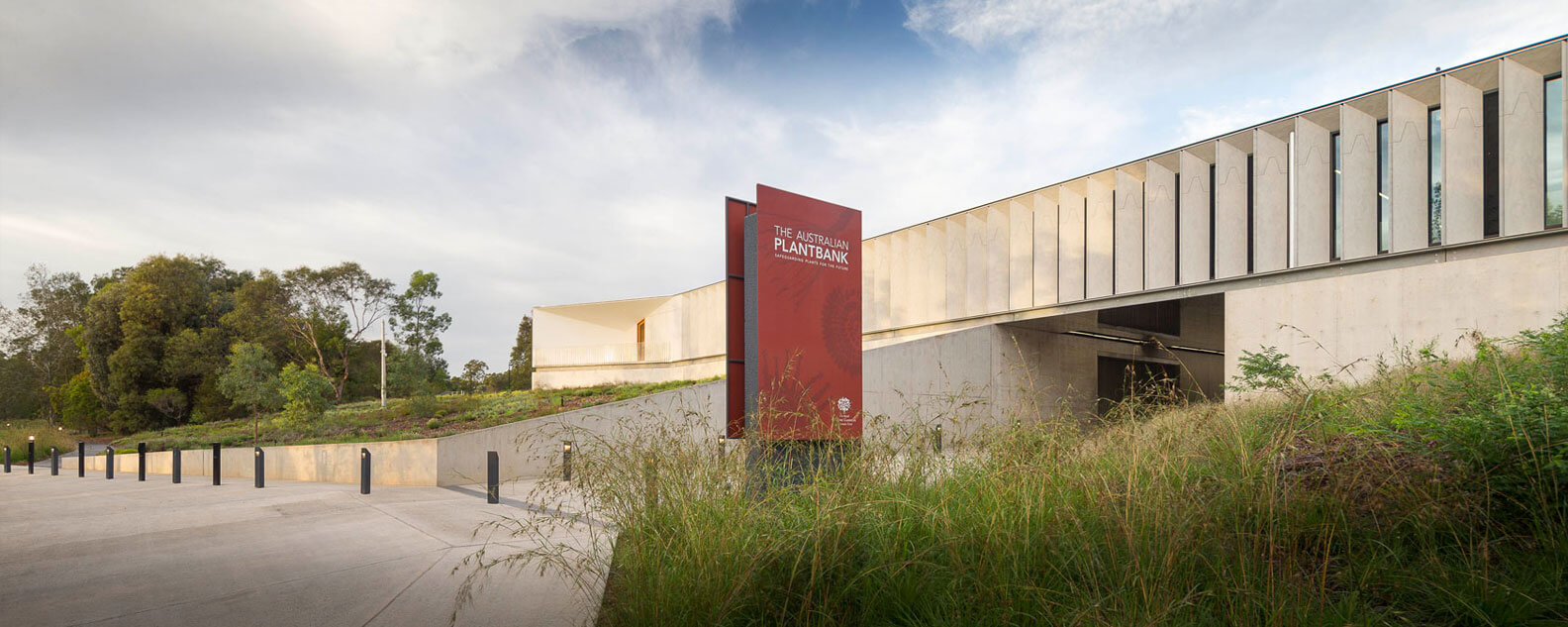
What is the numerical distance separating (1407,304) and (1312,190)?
2.92 metres

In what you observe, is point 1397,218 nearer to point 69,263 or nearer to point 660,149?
point 660,149

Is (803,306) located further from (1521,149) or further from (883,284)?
(883,284)

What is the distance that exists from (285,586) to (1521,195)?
1799cm

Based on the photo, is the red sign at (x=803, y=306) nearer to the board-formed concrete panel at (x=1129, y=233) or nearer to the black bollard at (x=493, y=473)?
the black bollard at (x=493, y=473)

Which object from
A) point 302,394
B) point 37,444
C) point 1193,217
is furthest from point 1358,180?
point 37,444

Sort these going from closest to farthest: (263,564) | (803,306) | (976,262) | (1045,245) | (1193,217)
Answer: (263,564) → (803,306) → (1193,217) → (1045,245) → (976,262)

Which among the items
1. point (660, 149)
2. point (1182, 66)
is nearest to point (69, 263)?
point (660, 149)

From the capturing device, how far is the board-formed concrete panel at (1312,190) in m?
15.3

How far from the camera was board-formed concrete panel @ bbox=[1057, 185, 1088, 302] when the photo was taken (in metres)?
19.5

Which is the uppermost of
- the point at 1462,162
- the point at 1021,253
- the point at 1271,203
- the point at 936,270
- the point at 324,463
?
the point at 1462,162

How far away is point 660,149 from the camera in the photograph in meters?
13.1

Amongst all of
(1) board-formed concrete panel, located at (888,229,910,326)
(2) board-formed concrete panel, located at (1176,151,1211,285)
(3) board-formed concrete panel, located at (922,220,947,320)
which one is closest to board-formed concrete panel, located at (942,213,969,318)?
(3) board-formed concrete panel, located at (922,220,947,320)

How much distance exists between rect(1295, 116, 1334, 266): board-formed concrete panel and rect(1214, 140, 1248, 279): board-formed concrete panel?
3.55ft

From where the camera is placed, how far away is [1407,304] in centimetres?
1377
